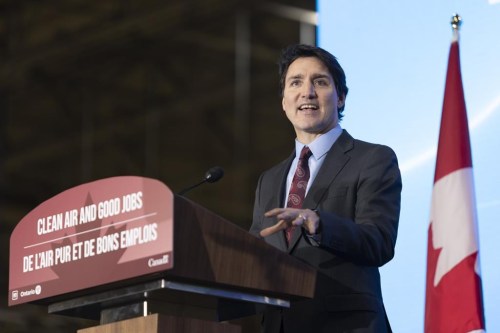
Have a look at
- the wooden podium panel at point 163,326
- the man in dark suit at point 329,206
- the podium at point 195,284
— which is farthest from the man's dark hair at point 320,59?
the wooden podium panel at point 163,326

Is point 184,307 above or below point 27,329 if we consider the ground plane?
below

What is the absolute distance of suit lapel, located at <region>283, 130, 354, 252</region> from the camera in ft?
8.03

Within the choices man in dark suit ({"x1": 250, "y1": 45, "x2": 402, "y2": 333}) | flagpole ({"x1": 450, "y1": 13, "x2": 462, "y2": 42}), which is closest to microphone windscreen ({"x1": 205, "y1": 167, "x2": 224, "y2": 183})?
man in dark suit ({"x1": 250, "y1": 45, "x2": 402, "y2": 333})

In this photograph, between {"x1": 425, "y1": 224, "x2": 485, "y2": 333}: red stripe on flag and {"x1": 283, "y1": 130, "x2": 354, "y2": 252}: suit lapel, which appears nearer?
{"x1": 425, "y1": 224, "x2": 485, "y2": 333}: red stripe on flag

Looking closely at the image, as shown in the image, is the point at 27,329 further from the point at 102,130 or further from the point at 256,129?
the point at 256,129

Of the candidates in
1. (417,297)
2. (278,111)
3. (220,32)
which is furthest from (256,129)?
(417,297)

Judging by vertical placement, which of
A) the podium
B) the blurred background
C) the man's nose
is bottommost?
the podium

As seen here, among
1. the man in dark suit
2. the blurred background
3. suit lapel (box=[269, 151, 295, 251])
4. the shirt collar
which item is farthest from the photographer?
the blurred background

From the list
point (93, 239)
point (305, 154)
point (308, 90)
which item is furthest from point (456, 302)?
point (93, 239)

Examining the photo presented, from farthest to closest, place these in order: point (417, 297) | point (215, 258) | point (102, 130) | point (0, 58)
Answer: point (102, 130), point (0, 58), point (417, 297), point (215, 258)

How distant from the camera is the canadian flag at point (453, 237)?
2348mm

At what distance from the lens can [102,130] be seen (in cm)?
990

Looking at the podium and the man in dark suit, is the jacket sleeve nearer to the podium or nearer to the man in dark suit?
the man in dark suit

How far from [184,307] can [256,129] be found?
812 cm
